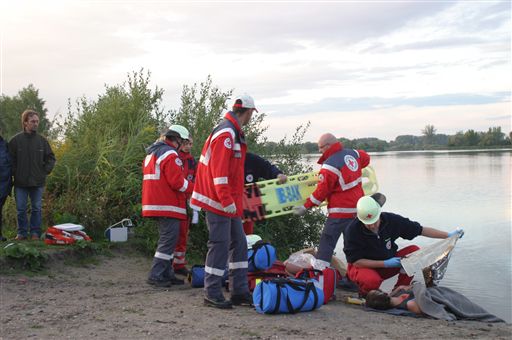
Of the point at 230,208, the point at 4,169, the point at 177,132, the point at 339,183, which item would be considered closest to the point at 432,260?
the point at 339,183

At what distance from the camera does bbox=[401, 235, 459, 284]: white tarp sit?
6117 mm

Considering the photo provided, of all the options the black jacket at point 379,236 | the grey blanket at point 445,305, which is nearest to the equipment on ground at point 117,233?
the black jacket at point 379,236

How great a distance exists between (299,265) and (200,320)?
209 centimetres

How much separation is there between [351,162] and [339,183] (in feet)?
1.00

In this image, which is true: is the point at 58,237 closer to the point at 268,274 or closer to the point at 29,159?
the point at 29,159

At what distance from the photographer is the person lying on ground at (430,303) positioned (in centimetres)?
566

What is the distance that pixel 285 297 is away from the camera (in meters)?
5.21

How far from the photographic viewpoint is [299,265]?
22.3ft

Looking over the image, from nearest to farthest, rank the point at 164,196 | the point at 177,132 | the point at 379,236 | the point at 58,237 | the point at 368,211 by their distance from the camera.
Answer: the point at 368,211, the point at 379,236, the point at 164,196, the point at 177,132, the point at 58,237

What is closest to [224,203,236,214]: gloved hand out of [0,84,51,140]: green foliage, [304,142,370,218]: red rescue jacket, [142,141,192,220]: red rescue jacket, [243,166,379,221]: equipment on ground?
[142,141,192,220]: red rescue jacket

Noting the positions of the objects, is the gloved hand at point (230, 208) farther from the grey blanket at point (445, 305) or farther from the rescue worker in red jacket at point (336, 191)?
the grey blanket at point (445, 305)

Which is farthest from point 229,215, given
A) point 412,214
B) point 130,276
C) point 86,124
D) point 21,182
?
point 412,214

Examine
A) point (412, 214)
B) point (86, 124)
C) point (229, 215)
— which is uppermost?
point (86, 124)

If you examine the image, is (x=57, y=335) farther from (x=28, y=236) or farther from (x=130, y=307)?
(x=28, y=236)
